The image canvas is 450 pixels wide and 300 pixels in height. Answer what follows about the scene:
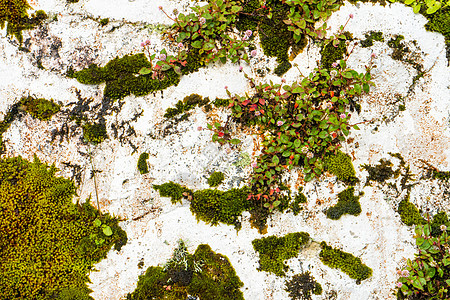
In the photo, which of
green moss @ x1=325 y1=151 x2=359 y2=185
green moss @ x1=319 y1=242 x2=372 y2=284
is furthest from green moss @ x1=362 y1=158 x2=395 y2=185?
green moss @ x1=319 y1=242 x2=372 y2=284

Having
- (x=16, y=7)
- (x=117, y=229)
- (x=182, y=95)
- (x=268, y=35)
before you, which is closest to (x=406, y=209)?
(x=268, y=35)

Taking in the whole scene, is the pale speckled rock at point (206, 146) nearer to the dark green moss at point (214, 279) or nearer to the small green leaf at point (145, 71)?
the dark green moss at point (214, 279)

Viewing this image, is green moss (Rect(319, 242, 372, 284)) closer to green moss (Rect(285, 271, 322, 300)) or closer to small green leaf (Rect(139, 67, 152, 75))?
green moss (Rect(285, 271, 322, 300))

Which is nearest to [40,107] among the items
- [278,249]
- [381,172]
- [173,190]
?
[173,190]

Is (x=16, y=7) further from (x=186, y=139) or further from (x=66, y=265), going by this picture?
(x=66, y=265)

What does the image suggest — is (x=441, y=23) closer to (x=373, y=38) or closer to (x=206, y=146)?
(x=373, y=38)
